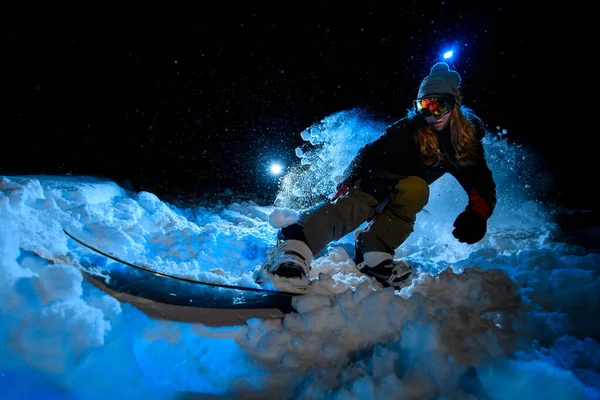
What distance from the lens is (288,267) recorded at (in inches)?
79.5

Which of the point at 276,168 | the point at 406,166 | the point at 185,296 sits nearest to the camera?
the point at 185,296

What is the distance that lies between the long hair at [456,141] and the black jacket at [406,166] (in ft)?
0.14

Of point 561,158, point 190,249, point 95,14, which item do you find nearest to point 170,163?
point 190,249

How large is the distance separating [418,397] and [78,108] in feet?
35.7

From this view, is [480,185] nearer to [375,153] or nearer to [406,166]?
[406,166]

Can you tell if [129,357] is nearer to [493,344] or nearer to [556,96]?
[493,344]

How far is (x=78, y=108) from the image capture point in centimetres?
880

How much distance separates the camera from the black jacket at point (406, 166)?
2.61m

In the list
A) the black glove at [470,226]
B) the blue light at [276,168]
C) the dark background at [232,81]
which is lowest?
the black glove at [470,226]

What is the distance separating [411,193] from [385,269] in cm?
71

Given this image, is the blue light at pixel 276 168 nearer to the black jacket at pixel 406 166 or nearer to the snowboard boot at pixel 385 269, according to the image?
the black jacket at pixel 406 166

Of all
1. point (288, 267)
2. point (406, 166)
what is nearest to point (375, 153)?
point (406, 166)

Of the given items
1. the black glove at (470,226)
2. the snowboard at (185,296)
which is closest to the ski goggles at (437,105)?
the black glove at (470,226)

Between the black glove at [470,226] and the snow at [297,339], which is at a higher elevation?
the black glove at [470,226]
